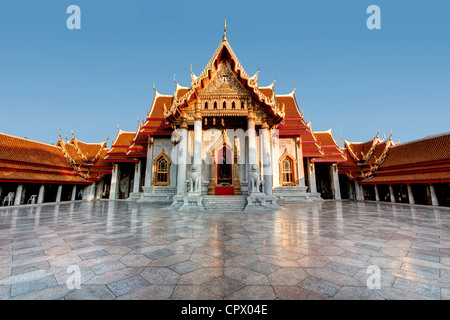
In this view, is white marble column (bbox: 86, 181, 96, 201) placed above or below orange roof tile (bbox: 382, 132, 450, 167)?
below

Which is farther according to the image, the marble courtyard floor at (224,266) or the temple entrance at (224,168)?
the temple entrance at (224,168)

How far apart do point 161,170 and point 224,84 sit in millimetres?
9493

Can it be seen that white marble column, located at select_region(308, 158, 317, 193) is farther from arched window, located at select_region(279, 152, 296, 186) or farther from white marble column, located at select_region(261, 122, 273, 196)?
white marble column, located at select_region(261, 122, 273, 196)

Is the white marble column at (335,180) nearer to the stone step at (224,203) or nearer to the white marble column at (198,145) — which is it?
the stone step at (224,203)

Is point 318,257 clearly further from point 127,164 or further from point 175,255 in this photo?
point 127,164

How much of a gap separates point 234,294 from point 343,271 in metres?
1.59

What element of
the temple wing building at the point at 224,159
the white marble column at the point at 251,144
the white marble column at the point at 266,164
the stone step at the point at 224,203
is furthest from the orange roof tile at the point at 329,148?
the stone step at the point at 224,203

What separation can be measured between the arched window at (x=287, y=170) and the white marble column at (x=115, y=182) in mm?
17210

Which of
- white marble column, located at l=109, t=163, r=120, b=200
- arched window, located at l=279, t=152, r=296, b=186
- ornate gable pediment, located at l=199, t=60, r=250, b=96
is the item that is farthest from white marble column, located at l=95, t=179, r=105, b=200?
arched window, located at l=279, t=152, r=296, b=186

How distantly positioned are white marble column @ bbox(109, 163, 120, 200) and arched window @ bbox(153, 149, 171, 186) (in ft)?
20.8

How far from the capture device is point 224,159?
1391 centimetres

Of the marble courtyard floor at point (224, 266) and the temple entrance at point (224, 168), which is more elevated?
the temple entrance at point (224, 168)

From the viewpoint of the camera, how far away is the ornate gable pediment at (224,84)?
38.7 feet

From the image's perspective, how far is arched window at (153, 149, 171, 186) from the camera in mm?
16234
